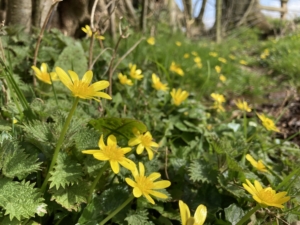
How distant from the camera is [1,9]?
2.37 meters

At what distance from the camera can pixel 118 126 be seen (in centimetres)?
122

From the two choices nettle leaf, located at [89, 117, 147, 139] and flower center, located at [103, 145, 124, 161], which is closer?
flower center, located at [103, 145, 124, 161]

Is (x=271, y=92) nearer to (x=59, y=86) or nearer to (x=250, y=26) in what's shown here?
(x=59, y=86)

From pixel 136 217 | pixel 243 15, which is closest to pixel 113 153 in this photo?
pixel 136 217

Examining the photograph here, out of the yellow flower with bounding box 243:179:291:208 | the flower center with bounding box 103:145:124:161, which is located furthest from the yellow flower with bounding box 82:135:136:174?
the yellow flower with bounding box 243:179:291:208

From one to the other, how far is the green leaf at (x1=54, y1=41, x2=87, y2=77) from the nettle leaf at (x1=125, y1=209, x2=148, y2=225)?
1.02 metres

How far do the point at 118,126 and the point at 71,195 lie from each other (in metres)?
0.30

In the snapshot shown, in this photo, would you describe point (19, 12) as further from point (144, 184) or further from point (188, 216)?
point (188, 216)

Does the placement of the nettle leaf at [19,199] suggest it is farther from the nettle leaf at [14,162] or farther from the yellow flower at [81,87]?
the yellow flower at [81,87]

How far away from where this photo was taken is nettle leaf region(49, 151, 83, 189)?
99 centimetres

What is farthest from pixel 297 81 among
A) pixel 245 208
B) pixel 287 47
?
pixel 245 208

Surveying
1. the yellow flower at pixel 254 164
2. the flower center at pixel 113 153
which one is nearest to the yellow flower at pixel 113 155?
the flower center at pixel 113 153

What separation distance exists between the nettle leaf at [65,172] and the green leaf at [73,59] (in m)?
0.96

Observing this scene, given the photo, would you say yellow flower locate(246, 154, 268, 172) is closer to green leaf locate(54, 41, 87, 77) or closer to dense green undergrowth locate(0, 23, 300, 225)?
dense green undergrowth locate(0, 23, 300, 225)
